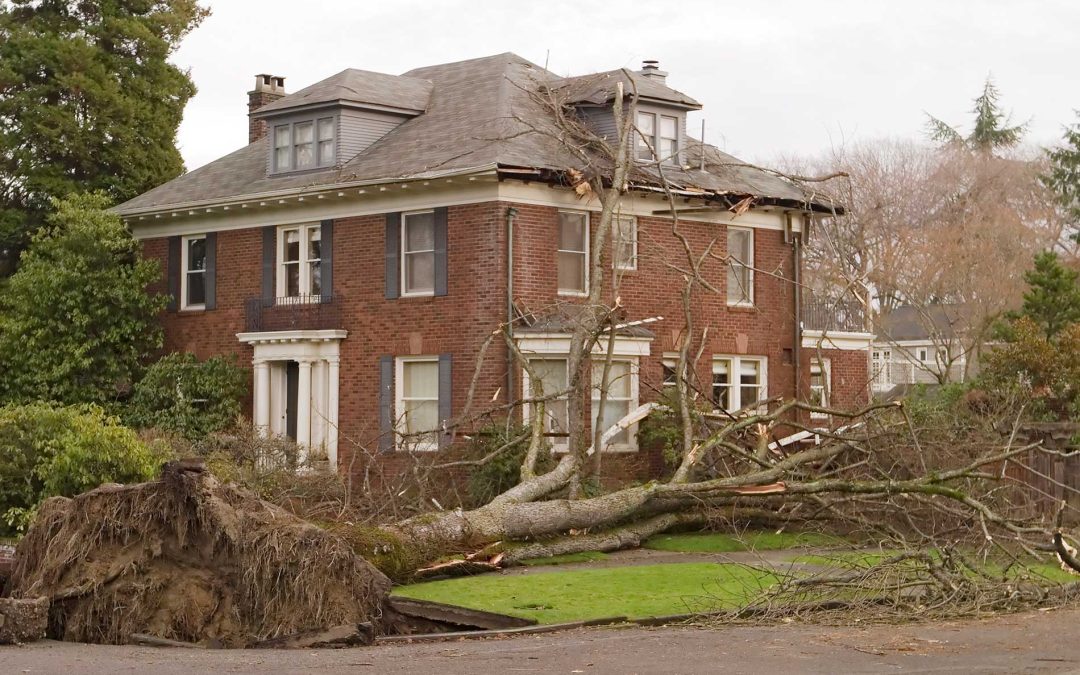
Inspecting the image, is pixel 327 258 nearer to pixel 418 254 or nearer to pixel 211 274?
pixel 418 254

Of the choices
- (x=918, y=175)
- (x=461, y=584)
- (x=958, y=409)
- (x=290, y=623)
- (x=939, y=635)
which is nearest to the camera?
(x=939, y=635)

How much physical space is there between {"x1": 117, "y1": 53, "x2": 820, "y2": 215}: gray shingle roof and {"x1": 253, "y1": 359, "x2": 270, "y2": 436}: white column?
3.23m

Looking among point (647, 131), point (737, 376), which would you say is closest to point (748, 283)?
point (737, 376)

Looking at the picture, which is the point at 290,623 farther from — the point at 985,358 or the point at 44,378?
the point at 985,358

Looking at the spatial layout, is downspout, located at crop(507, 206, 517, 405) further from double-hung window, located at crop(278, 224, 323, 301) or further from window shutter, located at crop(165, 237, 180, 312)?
window shutter, located at crop(165, 237, 180, 312)

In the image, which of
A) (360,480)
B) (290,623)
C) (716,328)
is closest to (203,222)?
(360,480)

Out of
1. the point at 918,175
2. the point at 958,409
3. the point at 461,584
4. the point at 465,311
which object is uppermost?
the point at 918,175

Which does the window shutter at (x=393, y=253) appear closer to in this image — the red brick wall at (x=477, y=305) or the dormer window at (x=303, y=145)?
the red brick wall at (x=477, y=305)

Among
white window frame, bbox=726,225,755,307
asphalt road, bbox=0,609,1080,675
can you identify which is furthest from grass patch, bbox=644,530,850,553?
asphalt road, bbox=0,609,1080,675

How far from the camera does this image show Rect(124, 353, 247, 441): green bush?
2917 centimetres

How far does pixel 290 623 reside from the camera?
14.8m

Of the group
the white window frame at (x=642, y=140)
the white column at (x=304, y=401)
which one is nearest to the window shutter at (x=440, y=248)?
the white column at (x=304, y=401)

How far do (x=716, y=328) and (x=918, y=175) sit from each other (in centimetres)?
2963

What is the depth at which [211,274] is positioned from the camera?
31.0 meters
